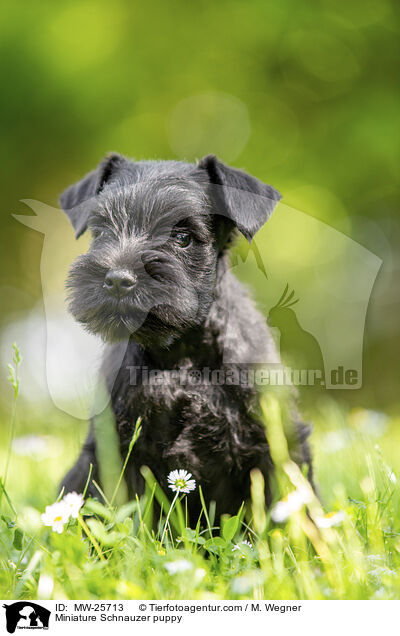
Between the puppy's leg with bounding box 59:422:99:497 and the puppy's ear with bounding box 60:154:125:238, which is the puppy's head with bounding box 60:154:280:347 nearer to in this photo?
the puppy's ear with bounding box 60:154:125:238

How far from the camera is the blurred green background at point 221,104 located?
5332 millimetres

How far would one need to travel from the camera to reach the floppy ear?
8.79 ft

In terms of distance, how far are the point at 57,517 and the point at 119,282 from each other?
868 mm

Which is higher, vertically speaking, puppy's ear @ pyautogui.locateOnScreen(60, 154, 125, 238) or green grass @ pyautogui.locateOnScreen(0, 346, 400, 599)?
puppy's ear @ pyautogui.locateOnScreen(60, 154, 125, 238)

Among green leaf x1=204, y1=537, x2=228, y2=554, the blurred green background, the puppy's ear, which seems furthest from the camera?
the blurred green background

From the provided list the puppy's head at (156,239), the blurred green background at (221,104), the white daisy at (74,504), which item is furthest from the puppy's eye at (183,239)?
the blurred green background at (221,104)

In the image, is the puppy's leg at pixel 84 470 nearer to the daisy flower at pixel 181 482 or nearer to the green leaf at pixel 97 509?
the daisy flower at pixel 181 482

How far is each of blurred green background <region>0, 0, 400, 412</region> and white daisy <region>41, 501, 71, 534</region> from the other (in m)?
3.48

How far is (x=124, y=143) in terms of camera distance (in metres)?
6.23

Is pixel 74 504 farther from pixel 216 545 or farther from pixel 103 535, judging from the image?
pixel 216 545
